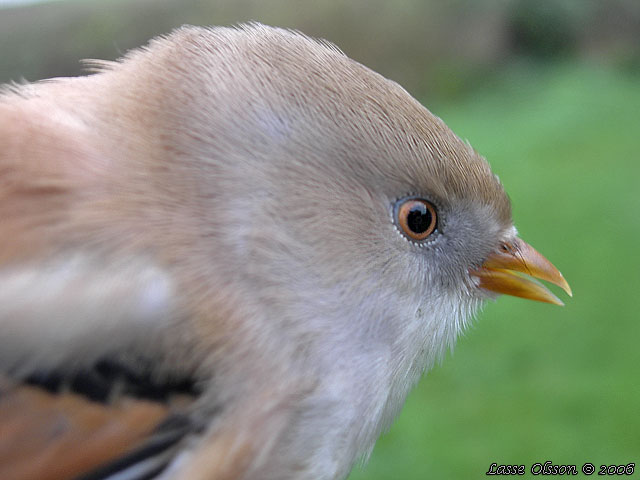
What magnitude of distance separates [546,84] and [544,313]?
33.1 feet

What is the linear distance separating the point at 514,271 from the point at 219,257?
4.35ft

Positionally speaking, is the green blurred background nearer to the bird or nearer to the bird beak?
the bird beak

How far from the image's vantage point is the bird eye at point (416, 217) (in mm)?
2271

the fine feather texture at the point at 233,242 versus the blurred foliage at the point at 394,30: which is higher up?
the blurred foliage at the point at 394,30

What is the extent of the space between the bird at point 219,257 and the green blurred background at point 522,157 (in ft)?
2.43

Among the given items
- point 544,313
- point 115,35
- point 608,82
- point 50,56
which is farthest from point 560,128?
point 50,56

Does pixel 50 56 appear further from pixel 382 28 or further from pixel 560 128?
pixel 560 128

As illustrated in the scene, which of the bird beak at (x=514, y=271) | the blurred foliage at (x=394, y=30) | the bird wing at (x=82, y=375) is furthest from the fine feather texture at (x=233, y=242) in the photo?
the blurred foliage at (x=394, y=30)

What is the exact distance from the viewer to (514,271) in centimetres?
274

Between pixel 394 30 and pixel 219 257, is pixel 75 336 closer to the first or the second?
pixel 219 257

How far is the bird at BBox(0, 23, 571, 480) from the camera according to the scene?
1727 mm

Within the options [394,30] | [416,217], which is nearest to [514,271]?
[416,217]

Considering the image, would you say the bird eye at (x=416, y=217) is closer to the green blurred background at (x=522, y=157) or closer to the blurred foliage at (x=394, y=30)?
the green blurred background at (x=522, y=157)

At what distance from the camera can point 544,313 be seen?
7.95 metres
